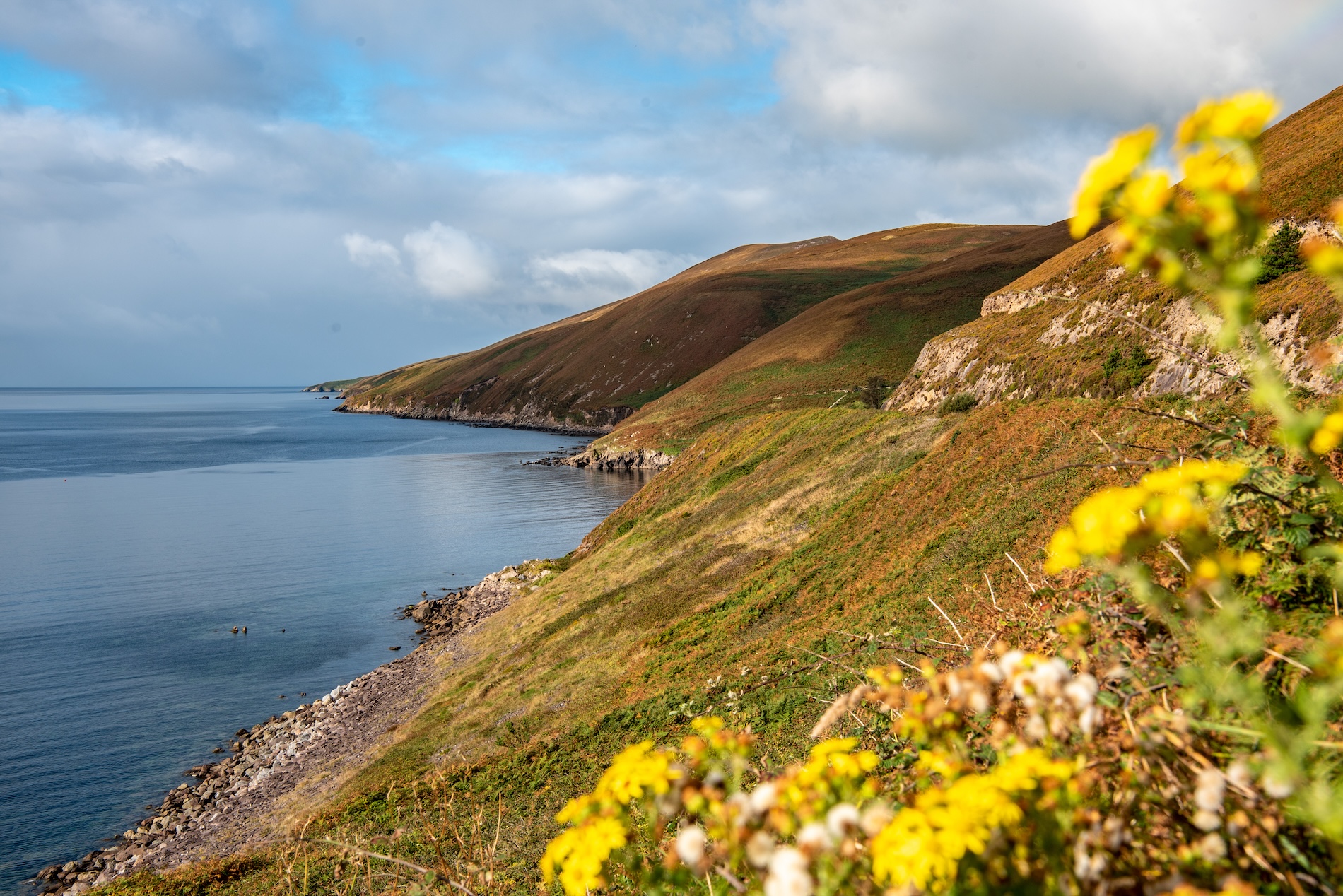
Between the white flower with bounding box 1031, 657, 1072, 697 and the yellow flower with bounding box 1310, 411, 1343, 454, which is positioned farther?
the white flower with bounding box 1031, 657, 1072, 697

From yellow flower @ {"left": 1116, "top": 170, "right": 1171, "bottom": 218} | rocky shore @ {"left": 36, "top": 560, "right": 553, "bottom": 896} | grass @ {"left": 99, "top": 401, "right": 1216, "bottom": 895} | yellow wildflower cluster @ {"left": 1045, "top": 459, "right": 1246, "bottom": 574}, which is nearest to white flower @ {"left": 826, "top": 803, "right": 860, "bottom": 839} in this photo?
yellow wildflower cluster @ {"left": 1045, "top": 459, "right": 1246, "bottom": 574}

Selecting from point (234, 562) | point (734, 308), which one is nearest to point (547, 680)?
point (234, 562)

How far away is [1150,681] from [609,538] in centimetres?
3350

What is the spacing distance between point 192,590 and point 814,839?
46.8 m

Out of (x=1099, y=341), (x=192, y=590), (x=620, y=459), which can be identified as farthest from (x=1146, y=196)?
(x=620, y=459)

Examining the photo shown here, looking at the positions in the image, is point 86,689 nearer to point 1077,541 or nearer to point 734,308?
point 1077,541

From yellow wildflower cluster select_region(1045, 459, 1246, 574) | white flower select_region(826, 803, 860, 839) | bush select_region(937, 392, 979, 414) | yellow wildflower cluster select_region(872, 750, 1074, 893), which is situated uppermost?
yellow wildflower cluster select_region(1045, 459, 1246, 574)

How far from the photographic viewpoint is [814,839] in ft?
7.41

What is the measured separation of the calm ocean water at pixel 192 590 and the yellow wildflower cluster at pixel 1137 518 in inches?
982

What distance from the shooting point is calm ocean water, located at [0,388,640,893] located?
22969 millimetres

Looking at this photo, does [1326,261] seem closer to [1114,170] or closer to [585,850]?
[1114,170]

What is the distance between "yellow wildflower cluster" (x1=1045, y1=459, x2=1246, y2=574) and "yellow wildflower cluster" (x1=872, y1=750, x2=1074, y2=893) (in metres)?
0.60

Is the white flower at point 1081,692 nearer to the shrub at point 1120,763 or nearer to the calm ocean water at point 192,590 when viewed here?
the shrub at point 1120,763

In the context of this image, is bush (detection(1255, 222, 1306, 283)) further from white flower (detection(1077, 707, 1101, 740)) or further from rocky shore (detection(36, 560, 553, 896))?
rocky shore (detection(36, 560, 553, 896))
